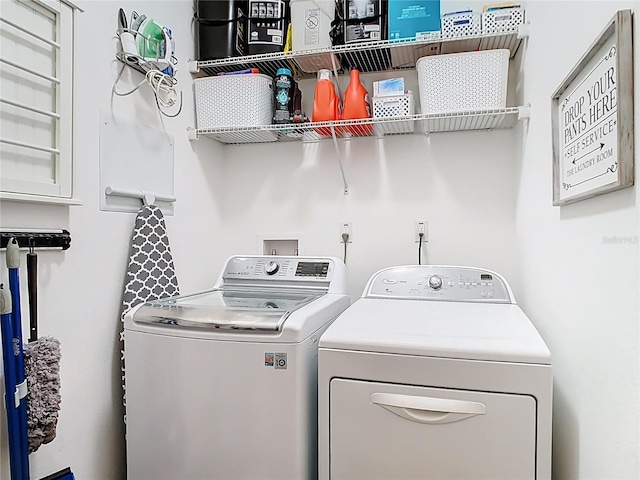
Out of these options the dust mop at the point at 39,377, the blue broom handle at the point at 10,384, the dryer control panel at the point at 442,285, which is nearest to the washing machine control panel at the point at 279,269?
the dryer control panel at the point at 442,285

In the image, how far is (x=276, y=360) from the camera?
134 cm

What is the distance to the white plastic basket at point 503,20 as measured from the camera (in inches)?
71.2

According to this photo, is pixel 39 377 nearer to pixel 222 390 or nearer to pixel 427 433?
pixel 222 390

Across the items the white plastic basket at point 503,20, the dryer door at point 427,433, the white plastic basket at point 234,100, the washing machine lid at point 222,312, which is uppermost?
the white plastic basket at point 503,20

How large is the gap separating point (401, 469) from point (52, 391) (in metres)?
1.05

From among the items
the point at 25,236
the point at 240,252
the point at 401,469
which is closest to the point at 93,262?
the point at 25,236

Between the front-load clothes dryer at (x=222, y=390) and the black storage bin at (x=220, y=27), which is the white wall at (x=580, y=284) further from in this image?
the black storage bin at (x=220, y=27)

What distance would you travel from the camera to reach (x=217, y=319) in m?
1.41

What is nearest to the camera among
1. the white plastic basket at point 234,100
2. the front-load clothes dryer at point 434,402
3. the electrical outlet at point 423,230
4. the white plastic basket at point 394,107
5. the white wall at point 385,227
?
the white wall at point 385,227

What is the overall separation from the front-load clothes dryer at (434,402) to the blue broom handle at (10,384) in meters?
0.85

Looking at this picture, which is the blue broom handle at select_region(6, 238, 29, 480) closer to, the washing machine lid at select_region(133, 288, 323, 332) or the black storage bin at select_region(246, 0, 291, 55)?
the washing machine lid at select_region(133, 288, 323, 332)

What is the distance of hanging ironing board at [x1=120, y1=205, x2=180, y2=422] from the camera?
1688 millimetres

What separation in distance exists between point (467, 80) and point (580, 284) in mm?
1061

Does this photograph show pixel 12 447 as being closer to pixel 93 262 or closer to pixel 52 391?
pixel 52 391
